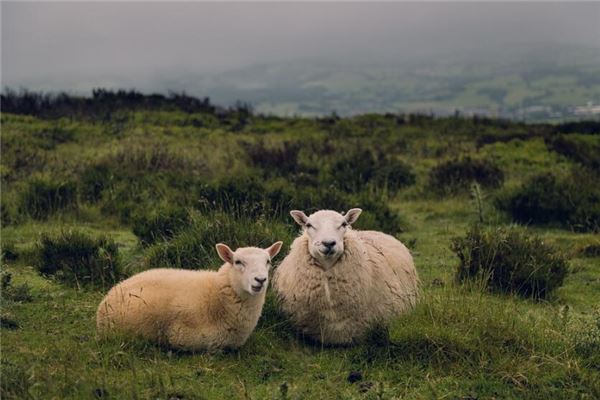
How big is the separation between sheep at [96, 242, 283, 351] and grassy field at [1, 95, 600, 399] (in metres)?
0.14

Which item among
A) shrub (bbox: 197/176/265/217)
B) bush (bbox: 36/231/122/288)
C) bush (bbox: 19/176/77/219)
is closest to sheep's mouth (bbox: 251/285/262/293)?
bush (bbox: 36/231/122/288)

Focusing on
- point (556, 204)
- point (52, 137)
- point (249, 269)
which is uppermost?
point (52, 137)

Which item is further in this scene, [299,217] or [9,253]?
[9,253]

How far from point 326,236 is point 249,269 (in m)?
0.82

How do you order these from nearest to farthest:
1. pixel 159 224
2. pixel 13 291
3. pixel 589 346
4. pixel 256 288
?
pixel 256 288 < pixel 589 346 < pixel 13 291 < pixel 159 224

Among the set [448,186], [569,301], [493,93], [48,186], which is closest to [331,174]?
[448,186]

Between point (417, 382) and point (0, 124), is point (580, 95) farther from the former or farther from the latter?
point (417, 382)

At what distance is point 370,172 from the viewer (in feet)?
54.6

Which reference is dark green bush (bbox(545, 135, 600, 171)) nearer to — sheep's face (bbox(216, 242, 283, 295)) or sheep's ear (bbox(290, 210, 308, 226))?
sheep's ear (bbox(290, 210, 308, 226))

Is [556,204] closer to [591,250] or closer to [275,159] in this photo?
[591,250]

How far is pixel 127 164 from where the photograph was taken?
15367 millimetres

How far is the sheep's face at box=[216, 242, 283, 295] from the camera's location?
5914 millimetres

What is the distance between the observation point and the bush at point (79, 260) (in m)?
8.09

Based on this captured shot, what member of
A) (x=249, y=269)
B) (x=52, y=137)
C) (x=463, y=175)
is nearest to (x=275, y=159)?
(x=463, y=175)
